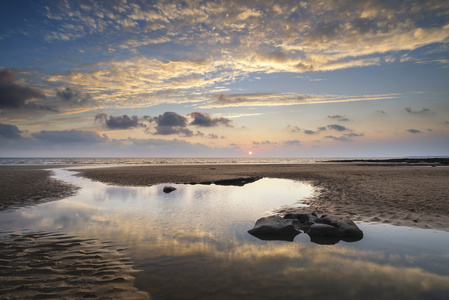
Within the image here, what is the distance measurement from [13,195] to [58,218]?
31.7 ft

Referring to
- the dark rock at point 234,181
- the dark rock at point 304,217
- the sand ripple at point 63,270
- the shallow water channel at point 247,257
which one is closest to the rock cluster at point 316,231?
the shallow water channel at point 247,257

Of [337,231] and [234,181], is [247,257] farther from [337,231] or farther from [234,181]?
[234,181]

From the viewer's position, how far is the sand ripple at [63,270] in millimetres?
5137

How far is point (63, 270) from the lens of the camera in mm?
6180

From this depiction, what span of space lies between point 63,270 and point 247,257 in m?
4.98

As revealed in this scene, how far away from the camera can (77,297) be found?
4.97m

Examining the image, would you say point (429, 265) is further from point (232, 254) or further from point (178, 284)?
point (178, 284)

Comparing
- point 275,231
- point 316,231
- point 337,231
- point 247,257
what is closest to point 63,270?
point 247,257

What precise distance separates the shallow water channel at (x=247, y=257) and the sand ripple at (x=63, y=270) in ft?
1.62

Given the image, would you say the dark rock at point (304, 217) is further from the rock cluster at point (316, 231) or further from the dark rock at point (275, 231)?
the dark rock at point (275, 231)

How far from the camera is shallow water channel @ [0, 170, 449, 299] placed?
17.4ft

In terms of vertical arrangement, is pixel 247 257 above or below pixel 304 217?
below

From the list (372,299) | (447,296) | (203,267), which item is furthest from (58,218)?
(447,296)

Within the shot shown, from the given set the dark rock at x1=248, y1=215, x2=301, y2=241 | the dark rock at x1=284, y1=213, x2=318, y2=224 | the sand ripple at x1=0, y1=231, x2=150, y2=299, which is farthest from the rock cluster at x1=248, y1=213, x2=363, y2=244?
the sand ripple at x1=0, y1=231, x2=150, y2=299
